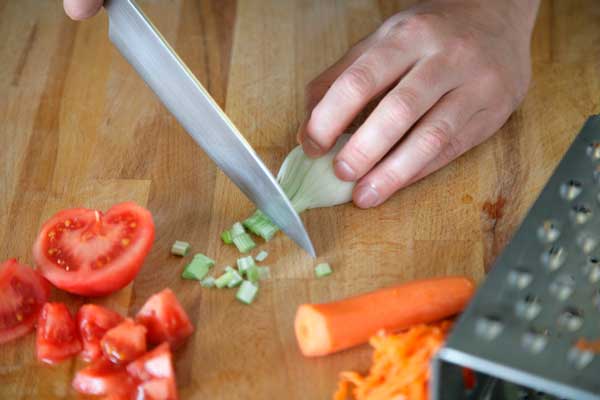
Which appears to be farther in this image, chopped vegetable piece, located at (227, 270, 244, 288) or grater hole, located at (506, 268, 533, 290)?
chopped vegetable piece, located at (227, 270, 244, 288)

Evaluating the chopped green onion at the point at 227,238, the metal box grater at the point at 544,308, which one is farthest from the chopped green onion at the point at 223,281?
the metal box grater at the point at 544,308

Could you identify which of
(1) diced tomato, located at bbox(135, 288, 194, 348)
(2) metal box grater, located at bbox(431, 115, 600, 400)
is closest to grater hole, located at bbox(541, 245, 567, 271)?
(2) metal box grater, located at bbox(431, 115, 600, 400)

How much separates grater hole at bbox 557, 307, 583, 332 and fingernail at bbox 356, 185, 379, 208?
2.20 feet

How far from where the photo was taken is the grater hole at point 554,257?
175 cm

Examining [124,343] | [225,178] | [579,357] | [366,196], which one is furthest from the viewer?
[225,178]

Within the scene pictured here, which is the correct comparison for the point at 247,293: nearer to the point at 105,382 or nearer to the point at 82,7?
the point at 105,382

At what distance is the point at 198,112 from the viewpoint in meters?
2.20

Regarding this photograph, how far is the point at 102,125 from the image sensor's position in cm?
249

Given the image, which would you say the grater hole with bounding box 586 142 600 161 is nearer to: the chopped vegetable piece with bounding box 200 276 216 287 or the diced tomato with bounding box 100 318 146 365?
the chopped vegetable piece with bounding box 200 276 216 287

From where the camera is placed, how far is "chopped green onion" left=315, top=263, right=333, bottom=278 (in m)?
2.11

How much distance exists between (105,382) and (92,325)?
0.50 ft

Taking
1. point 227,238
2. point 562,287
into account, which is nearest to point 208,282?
Result: point 227,238

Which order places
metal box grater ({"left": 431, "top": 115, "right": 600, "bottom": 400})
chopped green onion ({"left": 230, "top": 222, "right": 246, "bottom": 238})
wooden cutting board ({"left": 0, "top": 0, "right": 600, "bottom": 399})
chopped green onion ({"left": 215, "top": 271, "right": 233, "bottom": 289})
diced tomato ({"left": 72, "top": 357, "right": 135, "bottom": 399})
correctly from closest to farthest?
metal box grater ({"left": 431, "top": 115, "right": 600, "bottom": 400}) < diced tomato ({"left": 72, "top": 357, "right": 135, "bottom": 399}) < wooden cutting board ({"left": 0, "top": 0, "right": 600, "bottom": 399}) < chopped green onion ({"left": 215, "top": 271, "right": 233, "bottom": 289}) < chopped green onion ({"left": 230, "top": 222, "right": 246, "bottom": 238})

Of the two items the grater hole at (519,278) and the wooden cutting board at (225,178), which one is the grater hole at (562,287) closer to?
the grater hole at (519,278)
